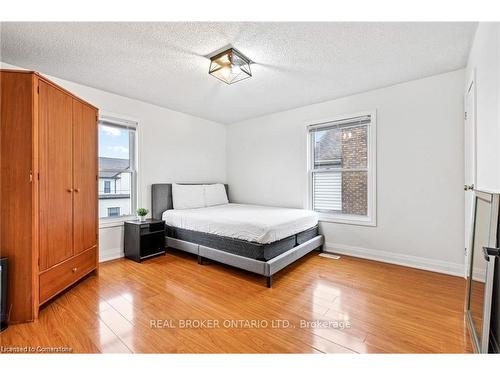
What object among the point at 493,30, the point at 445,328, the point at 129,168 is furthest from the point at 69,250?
the point at 493,30

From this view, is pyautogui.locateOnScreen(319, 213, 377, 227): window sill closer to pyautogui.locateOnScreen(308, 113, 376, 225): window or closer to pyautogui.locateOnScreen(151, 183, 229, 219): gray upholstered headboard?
pyautogui.locateOnScreen(308, 113, 376, 225): window

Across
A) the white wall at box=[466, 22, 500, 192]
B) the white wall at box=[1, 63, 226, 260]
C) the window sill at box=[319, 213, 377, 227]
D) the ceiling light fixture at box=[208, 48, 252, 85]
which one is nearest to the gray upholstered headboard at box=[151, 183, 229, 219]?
the white wall at box=[1, 63, 226, 260]

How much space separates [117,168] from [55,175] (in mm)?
1425

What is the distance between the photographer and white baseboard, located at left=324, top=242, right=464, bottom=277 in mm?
2750

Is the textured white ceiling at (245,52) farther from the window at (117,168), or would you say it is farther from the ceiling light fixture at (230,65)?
the window at (117,168)

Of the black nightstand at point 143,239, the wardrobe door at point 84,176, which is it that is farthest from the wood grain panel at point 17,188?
the black nightstand at point 143,239

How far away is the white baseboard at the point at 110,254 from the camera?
10.7 ft

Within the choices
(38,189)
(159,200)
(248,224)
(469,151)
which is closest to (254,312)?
(248,224)

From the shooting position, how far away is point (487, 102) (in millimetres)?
1691

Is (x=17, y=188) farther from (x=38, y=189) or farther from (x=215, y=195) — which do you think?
(x=215, y=195)

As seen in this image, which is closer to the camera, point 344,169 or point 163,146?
point 344,169

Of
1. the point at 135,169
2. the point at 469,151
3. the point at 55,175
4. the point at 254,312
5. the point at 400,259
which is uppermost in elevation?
the point at 469,151

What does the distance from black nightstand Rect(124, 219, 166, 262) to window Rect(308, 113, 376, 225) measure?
2.54 m

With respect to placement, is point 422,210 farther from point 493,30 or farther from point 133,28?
point 133,28
